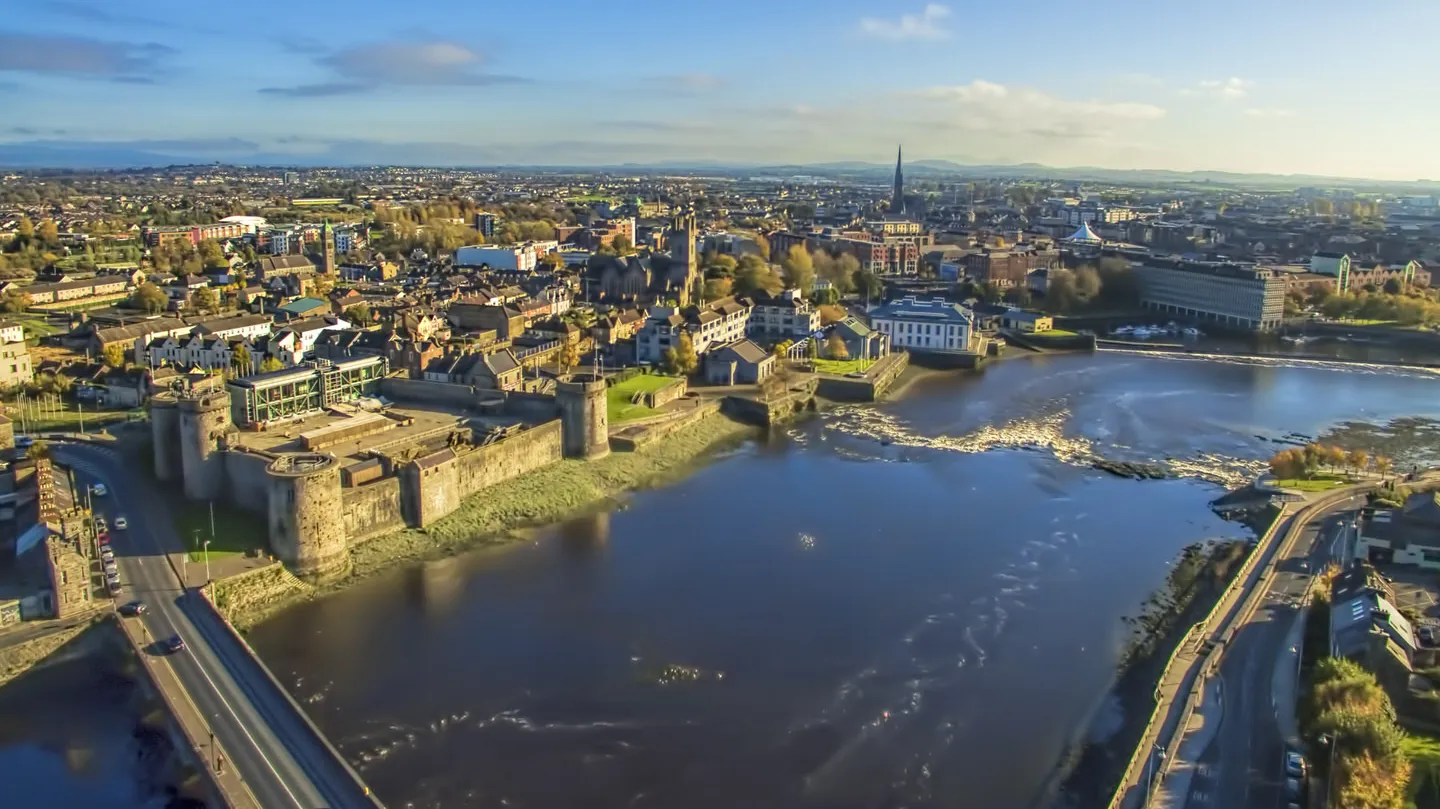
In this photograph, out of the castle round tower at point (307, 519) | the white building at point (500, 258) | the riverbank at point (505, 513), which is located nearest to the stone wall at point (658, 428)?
the riverbank at point (505, 513)

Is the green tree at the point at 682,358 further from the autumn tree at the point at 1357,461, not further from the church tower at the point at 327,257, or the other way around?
the church tower at the point at 327,257

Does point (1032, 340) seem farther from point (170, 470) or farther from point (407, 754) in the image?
point (407, 754)

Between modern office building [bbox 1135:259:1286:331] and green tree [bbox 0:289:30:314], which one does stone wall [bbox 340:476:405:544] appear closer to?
green tree [bbox 0:289:30:314]

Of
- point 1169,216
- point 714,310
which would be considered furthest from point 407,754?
point 1169,216

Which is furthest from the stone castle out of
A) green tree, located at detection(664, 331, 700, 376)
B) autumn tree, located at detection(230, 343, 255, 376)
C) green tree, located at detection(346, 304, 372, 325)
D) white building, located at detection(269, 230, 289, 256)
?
white building, located at detection(269, 230, 289, 256)

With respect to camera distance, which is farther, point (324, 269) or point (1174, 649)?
point (324, 269)

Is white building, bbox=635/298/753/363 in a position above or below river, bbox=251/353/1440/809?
above
